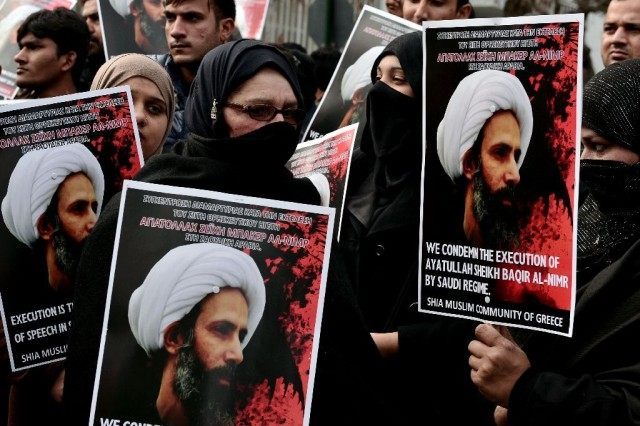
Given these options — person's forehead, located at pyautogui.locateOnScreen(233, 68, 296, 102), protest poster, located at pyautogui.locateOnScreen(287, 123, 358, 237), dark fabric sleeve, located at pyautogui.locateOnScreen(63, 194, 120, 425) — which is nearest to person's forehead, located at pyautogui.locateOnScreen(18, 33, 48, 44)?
protest poster, located at pyautogui.locateOnScreen(287, 123, 358, 237)

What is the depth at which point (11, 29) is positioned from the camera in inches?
244

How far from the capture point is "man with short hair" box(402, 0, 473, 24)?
18.0 ft

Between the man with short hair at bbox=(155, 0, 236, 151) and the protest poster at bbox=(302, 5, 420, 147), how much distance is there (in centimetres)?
72

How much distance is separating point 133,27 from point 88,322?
2.98 metres

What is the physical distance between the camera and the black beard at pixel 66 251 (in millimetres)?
3660

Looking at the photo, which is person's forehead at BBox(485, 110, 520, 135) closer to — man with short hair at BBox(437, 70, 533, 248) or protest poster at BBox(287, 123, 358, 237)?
man with short hair at BBox(437, 70, 533, 248)

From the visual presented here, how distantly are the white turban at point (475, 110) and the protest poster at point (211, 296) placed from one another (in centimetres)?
46

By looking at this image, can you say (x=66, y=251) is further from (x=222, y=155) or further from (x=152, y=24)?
(x=152, y=24)

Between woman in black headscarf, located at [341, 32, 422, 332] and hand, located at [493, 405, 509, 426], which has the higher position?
woman in black headscarf, located at [341, 32, 422, 332]

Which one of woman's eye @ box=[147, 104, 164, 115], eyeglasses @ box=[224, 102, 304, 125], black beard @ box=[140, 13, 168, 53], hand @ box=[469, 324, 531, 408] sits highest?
black beard @ box=[140, 13, 168, 53]

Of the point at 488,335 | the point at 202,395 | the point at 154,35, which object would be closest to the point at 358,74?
the point at 154,35

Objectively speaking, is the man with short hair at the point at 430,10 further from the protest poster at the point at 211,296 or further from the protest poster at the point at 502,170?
the protest poster at the point at 211,296

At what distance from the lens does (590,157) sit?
3.23 meters

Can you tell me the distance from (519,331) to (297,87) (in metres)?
0.93
